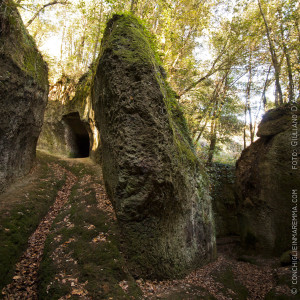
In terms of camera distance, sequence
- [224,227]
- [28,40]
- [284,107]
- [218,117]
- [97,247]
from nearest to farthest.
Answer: [97,247]
[28,40]
[284,107]
[224,227]
[218,117]

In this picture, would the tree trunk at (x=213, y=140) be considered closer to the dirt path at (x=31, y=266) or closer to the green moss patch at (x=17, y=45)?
the dirt path at (x=31, y=266)

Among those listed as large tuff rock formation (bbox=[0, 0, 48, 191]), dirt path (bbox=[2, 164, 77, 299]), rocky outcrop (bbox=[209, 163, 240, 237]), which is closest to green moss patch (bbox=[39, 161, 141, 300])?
dirt path (bbox=[2, 164, 77, 299])

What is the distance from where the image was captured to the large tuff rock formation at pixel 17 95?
7320 mm

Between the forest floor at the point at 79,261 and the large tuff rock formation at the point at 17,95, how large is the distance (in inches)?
41.3

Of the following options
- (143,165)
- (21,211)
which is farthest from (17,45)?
(143,165)

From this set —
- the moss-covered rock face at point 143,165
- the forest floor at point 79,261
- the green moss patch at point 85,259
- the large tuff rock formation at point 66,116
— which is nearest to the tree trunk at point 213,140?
the forest floor at point 79,261

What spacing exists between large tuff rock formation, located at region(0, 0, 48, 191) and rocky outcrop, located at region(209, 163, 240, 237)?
494 inches

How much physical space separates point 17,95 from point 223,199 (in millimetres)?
14598

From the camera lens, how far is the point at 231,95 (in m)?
17.6

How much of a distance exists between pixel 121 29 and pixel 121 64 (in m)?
1.94

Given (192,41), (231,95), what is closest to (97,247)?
(231,95)

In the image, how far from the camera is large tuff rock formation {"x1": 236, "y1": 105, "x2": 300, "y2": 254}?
995cm

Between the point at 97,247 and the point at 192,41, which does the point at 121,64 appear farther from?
the point at 192,41

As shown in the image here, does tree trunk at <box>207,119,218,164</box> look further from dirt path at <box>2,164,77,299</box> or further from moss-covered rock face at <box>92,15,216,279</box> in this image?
dirt path at <box>2,164,77,299</box>
